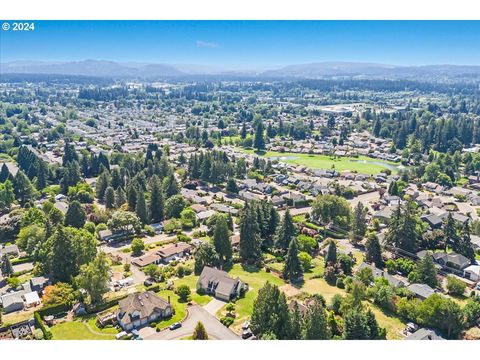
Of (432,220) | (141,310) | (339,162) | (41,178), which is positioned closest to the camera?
(141,310)

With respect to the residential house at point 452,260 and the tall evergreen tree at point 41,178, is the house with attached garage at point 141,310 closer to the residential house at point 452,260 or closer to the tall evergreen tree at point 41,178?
the residential house at point 452,260

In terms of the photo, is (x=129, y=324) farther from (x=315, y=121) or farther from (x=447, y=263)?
(x=315, y=121)

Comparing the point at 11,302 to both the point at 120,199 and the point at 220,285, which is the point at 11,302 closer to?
the point at 220,285

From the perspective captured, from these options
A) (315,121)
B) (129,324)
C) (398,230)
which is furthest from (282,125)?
(129,324)

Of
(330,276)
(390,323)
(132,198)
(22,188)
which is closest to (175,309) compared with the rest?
(330,276)

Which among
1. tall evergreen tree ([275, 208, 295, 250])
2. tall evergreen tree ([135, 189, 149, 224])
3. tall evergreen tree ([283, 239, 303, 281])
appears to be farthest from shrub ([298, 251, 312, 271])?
tall evergreen tree ([135, 189, 149, 224])

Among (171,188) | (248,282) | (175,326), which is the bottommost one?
(248,282)

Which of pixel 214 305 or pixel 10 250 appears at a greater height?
pixel 10 250
